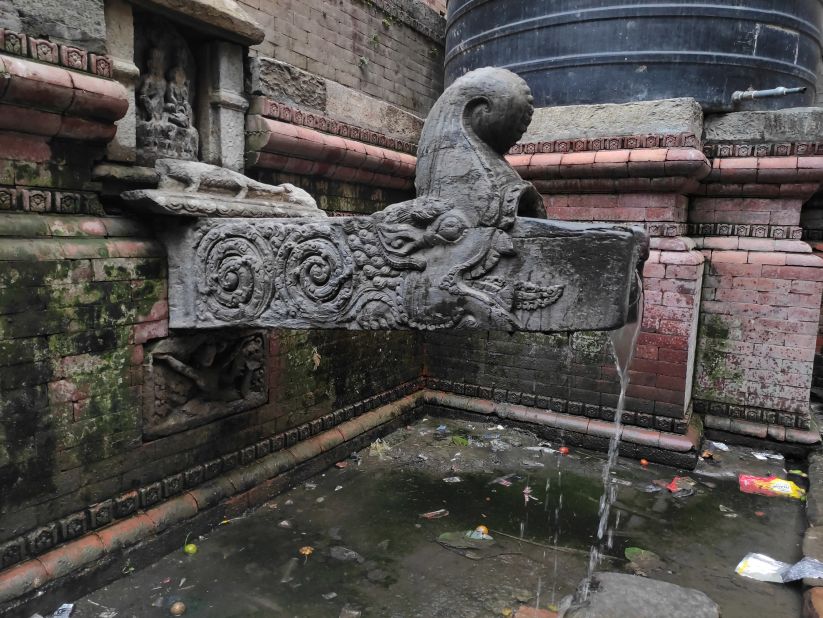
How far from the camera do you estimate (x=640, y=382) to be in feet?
15.5

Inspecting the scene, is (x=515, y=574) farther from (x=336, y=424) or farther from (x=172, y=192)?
(x=172, y=192)

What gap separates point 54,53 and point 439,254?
6.28 feet

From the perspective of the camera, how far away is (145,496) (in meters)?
3.03

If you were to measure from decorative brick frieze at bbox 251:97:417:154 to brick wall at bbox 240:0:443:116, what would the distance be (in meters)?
0.68

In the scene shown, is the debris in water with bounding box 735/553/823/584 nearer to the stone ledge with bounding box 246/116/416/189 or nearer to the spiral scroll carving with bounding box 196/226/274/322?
the spiral scroll carving with bounding box 196/226/274/322

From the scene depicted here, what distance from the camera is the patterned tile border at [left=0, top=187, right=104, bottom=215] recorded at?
251 centimetres

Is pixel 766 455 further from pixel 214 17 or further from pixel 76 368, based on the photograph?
pixel 214 17

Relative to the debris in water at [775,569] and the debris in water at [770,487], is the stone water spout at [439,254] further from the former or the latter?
the debris in water at [770,487]

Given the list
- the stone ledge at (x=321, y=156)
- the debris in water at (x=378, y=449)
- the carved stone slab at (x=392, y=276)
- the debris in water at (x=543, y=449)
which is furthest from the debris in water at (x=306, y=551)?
the stone ledge at (x=321, y=156)

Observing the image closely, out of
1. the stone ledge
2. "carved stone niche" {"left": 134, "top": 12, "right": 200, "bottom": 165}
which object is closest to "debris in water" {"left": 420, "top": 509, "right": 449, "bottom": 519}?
the stone ledge

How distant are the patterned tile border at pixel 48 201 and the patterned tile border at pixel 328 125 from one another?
1369mm

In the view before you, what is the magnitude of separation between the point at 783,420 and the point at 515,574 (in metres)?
3.18

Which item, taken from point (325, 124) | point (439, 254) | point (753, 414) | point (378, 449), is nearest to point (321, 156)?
point (325, 124)

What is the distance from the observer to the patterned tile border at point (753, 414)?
475 centimetres
